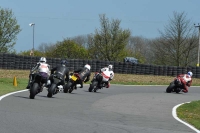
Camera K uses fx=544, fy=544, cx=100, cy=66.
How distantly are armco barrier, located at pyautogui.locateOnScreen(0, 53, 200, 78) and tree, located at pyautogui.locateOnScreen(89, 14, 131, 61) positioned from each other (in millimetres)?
24546

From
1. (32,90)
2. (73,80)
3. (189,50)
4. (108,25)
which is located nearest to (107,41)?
(108,25)

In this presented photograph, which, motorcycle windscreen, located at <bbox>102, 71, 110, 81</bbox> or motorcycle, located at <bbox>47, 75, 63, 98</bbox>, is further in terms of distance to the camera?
motorcycle windscreen, located at <bbox>102, 71, 110, 81</bbox>

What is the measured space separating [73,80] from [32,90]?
17.8 feet

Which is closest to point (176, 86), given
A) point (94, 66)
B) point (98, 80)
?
point (98, 80)

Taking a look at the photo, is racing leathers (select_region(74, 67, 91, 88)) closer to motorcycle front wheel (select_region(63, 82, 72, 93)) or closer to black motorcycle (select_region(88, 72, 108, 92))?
motorcycle front wheel (select_region(63, 82, 72, 93))

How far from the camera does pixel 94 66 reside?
46.6m

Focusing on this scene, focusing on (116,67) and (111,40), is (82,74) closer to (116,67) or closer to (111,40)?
(116,67)

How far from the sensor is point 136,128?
11.2 metres

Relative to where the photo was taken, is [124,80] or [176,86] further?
[124,80]

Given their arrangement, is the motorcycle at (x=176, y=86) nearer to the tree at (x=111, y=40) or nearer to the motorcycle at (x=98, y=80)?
the motorcycle at (x=98, y=80)

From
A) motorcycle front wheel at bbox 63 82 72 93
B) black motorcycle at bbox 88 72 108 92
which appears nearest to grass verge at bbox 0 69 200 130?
motorcycle front wheel at bbox 63 82 72 93

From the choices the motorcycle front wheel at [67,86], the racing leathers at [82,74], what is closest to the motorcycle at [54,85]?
the motorcycle front wheel at [67,86]

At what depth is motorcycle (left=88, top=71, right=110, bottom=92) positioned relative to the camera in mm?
25047

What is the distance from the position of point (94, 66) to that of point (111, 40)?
87.9ft
